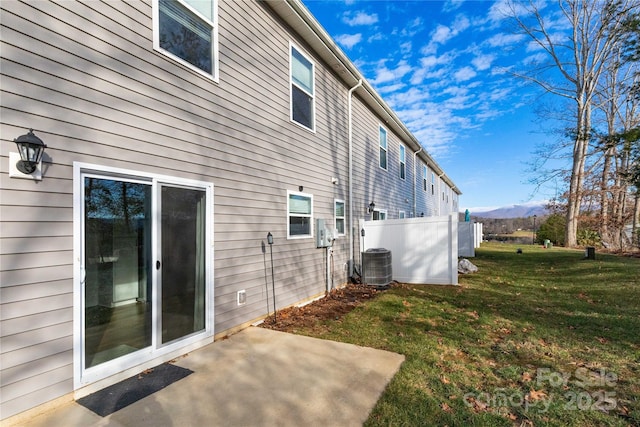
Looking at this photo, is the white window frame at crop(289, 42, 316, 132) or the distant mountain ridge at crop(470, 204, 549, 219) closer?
the white window frame at crop(289, 42, 316, 132)

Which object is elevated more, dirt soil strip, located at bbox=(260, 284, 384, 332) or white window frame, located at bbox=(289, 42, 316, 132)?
white window frame, located at bbox=(289, 42, 316, 132)

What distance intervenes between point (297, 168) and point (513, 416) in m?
4.84

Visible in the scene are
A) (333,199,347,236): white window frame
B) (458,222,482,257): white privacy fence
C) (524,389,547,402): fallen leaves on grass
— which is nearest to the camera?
(524,389,547,402): fallen leaves on grass

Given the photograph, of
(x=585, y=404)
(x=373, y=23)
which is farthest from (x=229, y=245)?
(x=373, y=23)

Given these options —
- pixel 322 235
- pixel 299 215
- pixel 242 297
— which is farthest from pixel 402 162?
pixel 242 297

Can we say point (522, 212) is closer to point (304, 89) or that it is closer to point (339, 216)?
point (339, 216)

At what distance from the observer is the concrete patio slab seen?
2336mm

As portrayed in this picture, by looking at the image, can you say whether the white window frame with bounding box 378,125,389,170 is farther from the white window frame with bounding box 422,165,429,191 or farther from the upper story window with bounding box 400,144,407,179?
the white window frame with bounding box 422,165,429,191

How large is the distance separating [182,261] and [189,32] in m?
2.89

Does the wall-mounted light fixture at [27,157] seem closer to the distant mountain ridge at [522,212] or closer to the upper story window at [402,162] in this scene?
the upper story window at [402,162]

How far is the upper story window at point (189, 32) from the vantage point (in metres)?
3.49

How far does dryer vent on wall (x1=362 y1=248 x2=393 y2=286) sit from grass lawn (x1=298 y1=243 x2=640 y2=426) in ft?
1.94

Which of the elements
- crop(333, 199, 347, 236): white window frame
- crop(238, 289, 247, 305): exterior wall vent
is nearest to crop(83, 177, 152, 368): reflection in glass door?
crop(238, 289, 247, 305): exterior wall vent

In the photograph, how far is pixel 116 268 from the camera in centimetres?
295
